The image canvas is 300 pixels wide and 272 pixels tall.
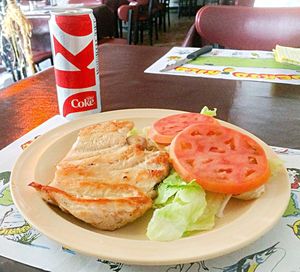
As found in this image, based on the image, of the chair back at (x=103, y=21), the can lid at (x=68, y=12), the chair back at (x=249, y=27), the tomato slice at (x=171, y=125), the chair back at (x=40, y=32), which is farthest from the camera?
the chair back at (x=103, y=21)

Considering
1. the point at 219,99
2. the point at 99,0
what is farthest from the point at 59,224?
the point at 99,0

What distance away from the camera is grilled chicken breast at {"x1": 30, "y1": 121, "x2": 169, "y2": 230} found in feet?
1.28

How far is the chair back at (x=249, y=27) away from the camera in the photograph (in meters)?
1.62

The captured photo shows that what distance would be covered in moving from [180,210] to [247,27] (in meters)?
1.50

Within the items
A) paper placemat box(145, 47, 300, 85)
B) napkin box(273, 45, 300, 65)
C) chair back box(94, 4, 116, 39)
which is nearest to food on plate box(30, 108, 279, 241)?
paper placemat box(145, 47, 300, 85)

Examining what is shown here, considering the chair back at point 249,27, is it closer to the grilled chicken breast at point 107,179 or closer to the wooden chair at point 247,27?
the wooden chair at point 247,27

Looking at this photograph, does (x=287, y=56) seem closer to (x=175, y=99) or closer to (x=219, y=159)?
(x=175, y=99)

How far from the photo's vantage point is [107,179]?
0.43 metres

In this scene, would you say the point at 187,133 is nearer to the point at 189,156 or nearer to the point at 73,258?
the point at 189,156

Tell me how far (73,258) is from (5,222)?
0.11m

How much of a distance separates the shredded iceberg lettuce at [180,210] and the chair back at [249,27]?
141 cm

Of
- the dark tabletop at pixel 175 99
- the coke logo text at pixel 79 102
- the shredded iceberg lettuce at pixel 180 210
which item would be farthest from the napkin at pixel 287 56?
the shredded iceberg lettuce at pixel 180 210

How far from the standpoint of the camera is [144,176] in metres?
0.44

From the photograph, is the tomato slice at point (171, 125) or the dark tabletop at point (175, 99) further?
the dark tabletop at point (175, 99)
